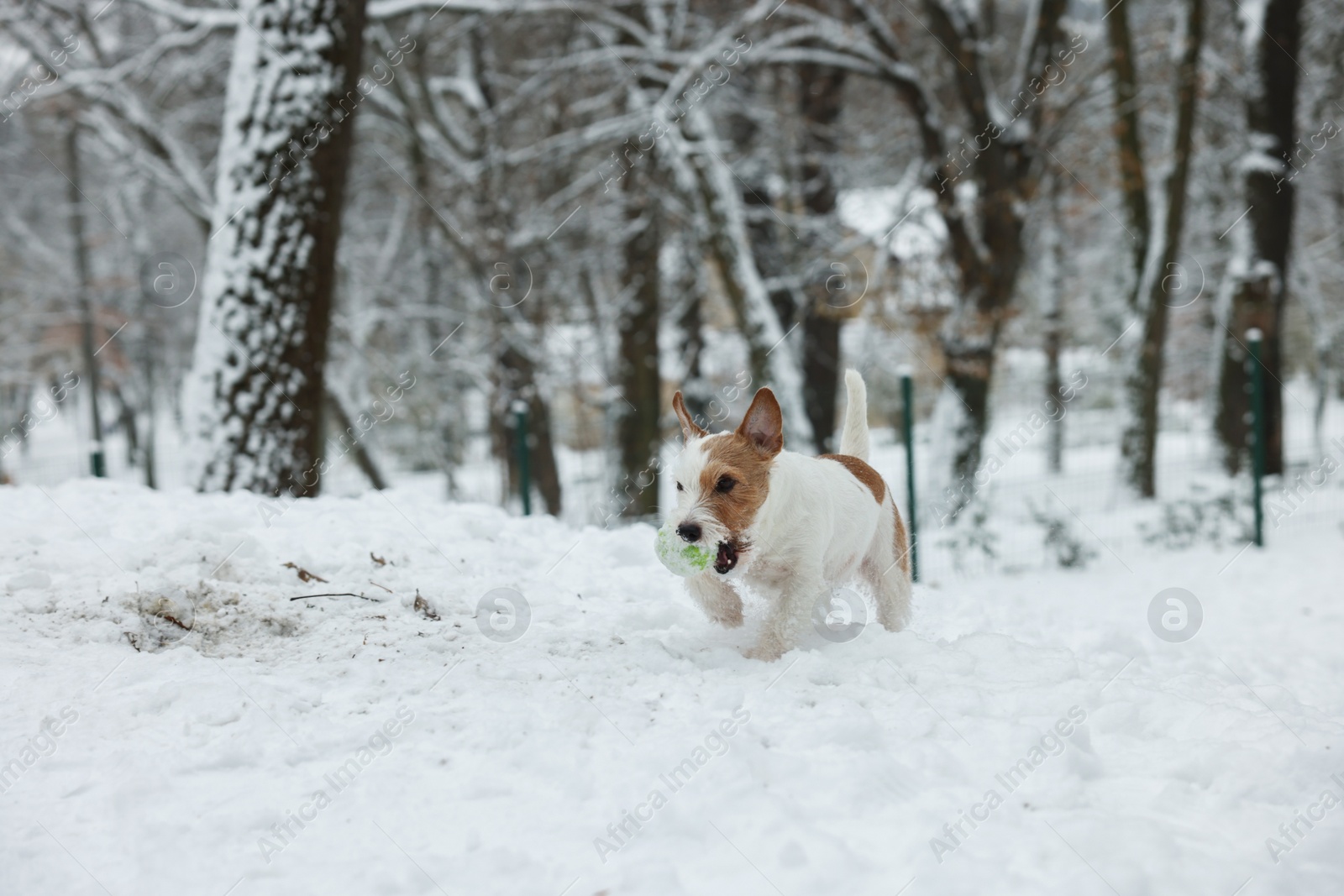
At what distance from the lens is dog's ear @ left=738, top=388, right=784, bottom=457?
3488mm

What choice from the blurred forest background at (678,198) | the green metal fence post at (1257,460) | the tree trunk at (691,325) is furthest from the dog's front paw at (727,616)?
the tree trunk at (691,325)

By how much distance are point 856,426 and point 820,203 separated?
9.09 m

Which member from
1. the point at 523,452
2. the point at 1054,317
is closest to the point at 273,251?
the point at 523,452

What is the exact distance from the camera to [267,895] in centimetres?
208

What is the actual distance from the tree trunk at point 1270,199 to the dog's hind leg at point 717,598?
11270 millimetres

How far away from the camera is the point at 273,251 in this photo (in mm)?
6043

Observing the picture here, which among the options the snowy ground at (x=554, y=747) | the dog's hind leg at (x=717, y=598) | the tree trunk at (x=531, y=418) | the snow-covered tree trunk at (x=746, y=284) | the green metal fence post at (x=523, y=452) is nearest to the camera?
the snowy ground at (x=554, y=747)

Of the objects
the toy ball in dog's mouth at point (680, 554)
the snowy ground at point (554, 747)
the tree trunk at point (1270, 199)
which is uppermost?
the tree trunk at point (1270, 199)

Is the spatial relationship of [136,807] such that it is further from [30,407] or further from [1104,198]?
[30,407]

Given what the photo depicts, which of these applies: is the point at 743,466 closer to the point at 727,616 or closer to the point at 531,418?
the point at 727,616

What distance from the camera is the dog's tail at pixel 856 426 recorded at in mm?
4344

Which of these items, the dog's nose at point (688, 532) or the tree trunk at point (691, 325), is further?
the tree trunk at point (691, 325)

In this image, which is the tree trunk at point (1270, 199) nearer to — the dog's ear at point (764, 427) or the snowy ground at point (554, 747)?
the snowy ground at point (554, 747)

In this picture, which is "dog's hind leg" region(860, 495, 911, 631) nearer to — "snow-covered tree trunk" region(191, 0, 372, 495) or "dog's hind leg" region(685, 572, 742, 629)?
"dog's hind leg" region(685, 572, 742, 629)
